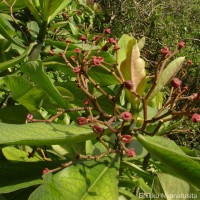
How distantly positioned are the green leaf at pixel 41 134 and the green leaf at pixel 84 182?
69 mm

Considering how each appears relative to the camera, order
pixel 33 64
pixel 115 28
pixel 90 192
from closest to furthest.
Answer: pixel 90 192 → pixel 33 64 → pixel 115 28

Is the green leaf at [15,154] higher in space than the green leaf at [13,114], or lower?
lower

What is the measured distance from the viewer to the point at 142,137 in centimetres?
96

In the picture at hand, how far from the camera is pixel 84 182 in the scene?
879mm

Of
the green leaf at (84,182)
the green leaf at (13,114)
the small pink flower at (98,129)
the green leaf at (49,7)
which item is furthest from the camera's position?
Answer: the green leaf at (49,7)

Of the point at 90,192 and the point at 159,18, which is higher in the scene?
the point at 90,192

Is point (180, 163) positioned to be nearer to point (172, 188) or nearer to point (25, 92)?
point (172, 188)

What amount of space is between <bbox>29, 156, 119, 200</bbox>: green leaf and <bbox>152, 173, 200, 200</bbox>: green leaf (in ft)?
0.33

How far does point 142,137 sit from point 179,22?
306 inches

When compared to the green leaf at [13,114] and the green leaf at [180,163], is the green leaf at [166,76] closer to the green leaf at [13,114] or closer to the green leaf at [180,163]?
the green leaf at [180,163]

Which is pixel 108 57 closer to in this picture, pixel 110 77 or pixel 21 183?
pixel 110 77

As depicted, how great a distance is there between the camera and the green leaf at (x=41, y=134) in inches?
32.5

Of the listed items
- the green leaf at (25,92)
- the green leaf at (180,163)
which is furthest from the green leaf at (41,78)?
the green leaf at (180,163)

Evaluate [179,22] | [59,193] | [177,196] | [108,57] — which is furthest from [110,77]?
[179,22]
